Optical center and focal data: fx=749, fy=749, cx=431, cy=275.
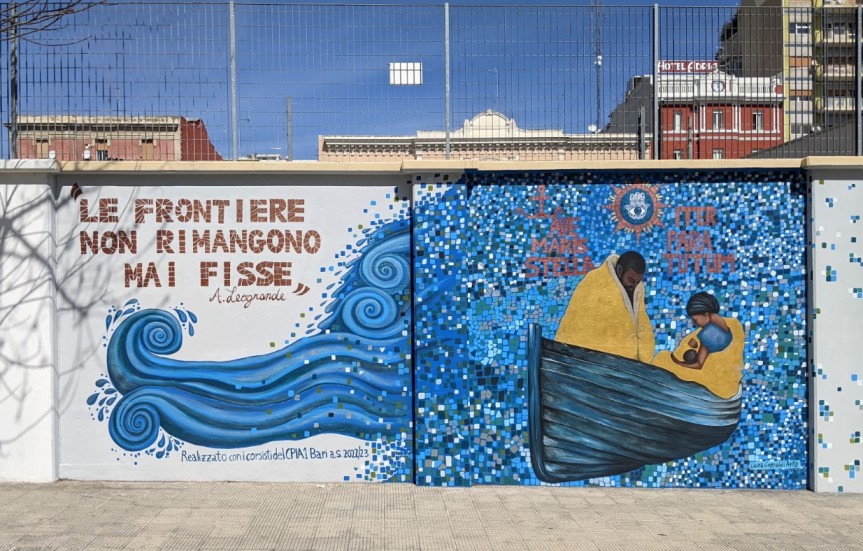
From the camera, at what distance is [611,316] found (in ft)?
23.3

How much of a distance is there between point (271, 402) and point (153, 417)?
3.77ft

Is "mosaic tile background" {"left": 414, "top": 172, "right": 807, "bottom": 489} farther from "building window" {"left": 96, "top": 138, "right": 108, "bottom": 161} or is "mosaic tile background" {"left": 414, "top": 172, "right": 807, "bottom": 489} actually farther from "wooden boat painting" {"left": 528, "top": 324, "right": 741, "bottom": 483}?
"building window" {"left": 96, "top": 138, "right": 108, "bottom": 161}

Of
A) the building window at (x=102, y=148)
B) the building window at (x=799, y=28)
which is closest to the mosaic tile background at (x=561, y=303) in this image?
the building window at (x=799, y=28)

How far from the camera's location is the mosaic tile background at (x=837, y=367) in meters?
7.07

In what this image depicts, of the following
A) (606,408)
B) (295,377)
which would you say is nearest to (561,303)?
(606,408)

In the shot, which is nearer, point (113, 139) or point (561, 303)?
point (561, 303)

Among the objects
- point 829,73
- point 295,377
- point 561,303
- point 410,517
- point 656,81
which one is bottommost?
point 410,517

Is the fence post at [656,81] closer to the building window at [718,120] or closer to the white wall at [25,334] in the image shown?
the building window at [718,120]

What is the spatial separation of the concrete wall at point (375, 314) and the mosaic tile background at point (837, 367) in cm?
2

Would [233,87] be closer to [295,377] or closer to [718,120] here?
[295,377]

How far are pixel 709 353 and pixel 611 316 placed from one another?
39.4 inches

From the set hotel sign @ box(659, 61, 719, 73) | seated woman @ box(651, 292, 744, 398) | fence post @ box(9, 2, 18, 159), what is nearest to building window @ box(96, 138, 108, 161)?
fence post @ box(9, 2, 18, 159)
